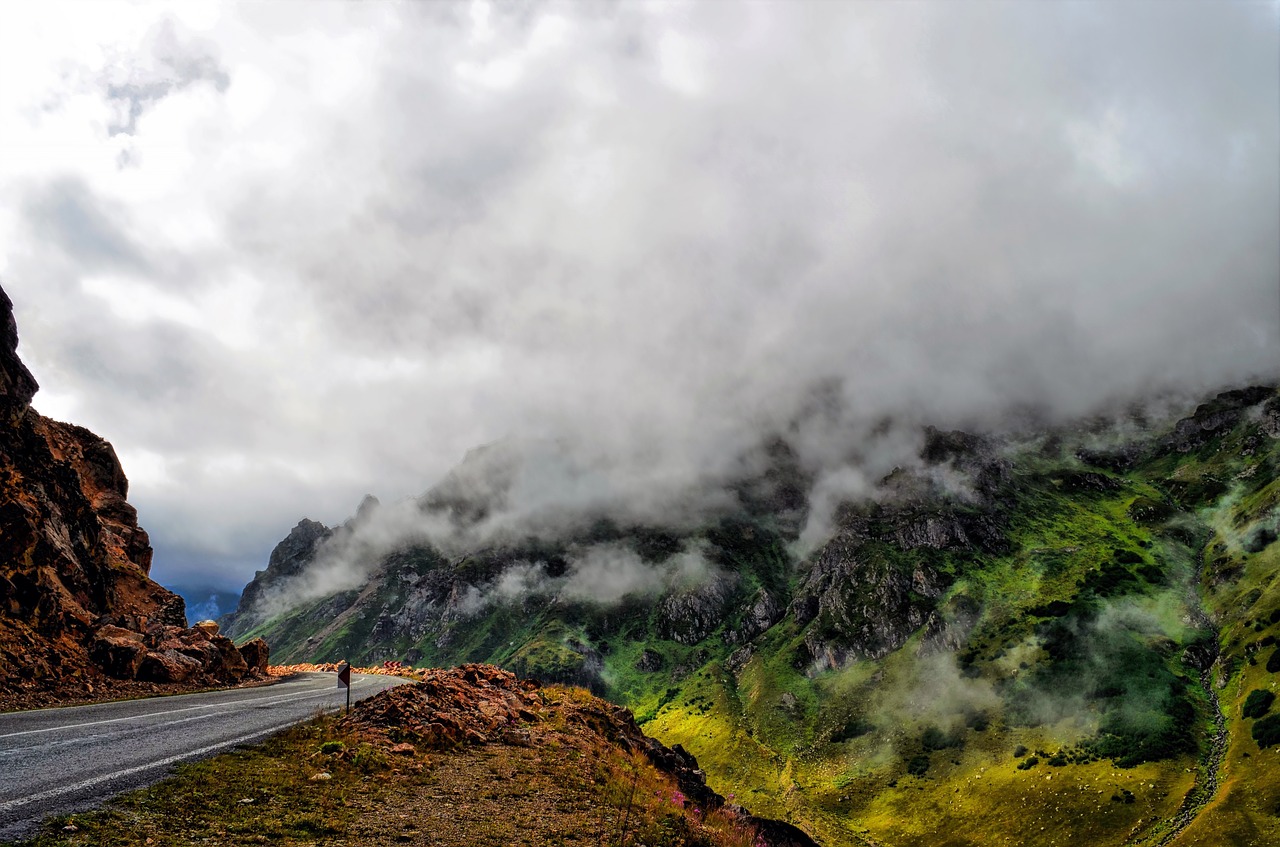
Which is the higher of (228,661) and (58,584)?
(58,584)

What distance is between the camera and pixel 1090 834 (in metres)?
129

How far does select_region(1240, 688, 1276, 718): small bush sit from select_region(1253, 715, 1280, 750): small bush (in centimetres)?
467

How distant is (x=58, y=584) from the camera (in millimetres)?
33875

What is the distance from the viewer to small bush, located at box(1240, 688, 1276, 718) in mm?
155000

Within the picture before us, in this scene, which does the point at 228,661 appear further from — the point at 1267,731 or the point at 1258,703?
the point at 1258,703

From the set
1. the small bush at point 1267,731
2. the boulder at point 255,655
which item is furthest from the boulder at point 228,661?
the small bush at point 1267,731

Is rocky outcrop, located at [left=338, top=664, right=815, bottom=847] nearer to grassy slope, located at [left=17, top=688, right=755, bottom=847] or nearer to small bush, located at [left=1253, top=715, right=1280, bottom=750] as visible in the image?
grassy slope, located at [left=17, top=688, right=755, bottom=847]

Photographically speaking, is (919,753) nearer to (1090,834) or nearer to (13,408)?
(1090,834)

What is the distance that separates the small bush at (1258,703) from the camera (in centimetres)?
15500

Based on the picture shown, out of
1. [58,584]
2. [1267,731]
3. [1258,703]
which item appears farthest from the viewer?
[1258,703]

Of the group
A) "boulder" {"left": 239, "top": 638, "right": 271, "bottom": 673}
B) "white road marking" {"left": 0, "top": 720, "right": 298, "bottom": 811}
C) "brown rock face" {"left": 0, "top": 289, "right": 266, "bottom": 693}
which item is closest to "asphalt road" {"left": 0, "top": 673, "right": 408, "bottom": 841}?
"white road marking" {"left": 0, "top": 720, "right": 298, "bottom": 811}

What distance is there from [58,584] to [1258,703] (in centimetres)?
24118

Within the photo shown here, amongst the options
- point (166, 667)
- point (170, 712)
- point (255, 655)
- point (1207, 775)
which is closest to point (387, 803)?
point (170, 712)

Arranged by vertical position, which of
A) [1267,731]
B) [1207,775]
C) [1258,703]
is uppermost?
[1258,703]
